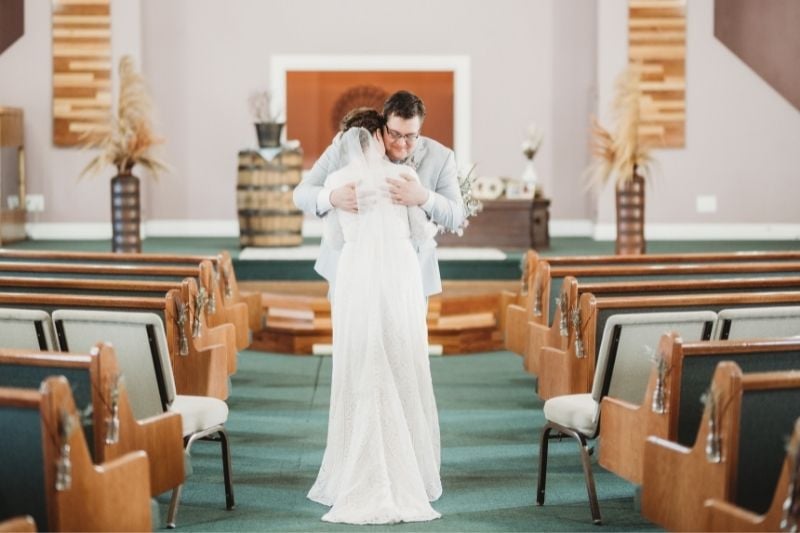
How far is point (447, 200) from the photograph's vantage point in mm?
4168

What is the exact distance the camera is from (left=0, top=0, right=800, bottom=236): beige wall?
11.3 metres

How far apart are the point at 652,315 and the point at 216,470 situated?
1.83 m

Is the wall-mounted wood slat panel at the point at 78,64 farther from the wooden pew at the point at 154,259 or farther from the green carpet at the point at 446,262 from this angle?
the wooden pew at the point at 154,259

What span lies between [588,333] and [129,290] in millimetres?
1900

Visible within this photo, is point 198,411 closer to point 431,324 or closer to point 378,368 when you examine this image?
point 378,368

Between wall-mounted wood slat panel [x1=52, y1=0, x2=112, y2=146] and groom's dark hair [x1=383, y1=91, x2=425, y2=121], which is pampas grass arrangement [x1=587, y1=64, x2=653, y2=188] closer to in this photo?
wall-mounted wood slat panel [x1=52, y1=0, x2=112, y2=146]

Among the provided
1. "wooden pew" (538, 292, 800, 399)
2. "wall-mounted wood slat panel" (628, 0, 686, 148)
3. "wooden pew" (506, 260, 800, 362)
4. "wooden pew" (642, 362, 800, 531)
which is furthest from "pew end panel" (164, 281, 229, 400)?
"wall-mounted wood slat panel" (628, 0, 686, 148)

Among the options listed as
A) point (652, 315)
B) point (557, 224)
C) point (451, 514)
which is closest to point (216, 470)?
point (451, 514)

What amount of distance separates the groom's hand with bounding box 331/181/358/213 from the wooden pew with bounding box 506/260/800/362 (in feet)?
4.96

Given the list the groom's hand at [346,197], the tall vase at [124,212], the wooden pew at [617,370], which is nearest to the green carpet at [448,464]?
the wooden pew at [617,370]

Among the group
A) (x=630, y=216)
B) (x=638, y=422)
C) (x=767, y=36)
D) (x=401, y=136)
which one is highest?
(x=767, y=36)

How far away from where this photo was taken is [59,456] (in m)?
2.65

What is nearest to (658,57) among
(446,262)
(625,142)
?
(625,142)

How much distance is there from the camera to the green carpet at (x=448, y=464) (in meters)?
4.01
